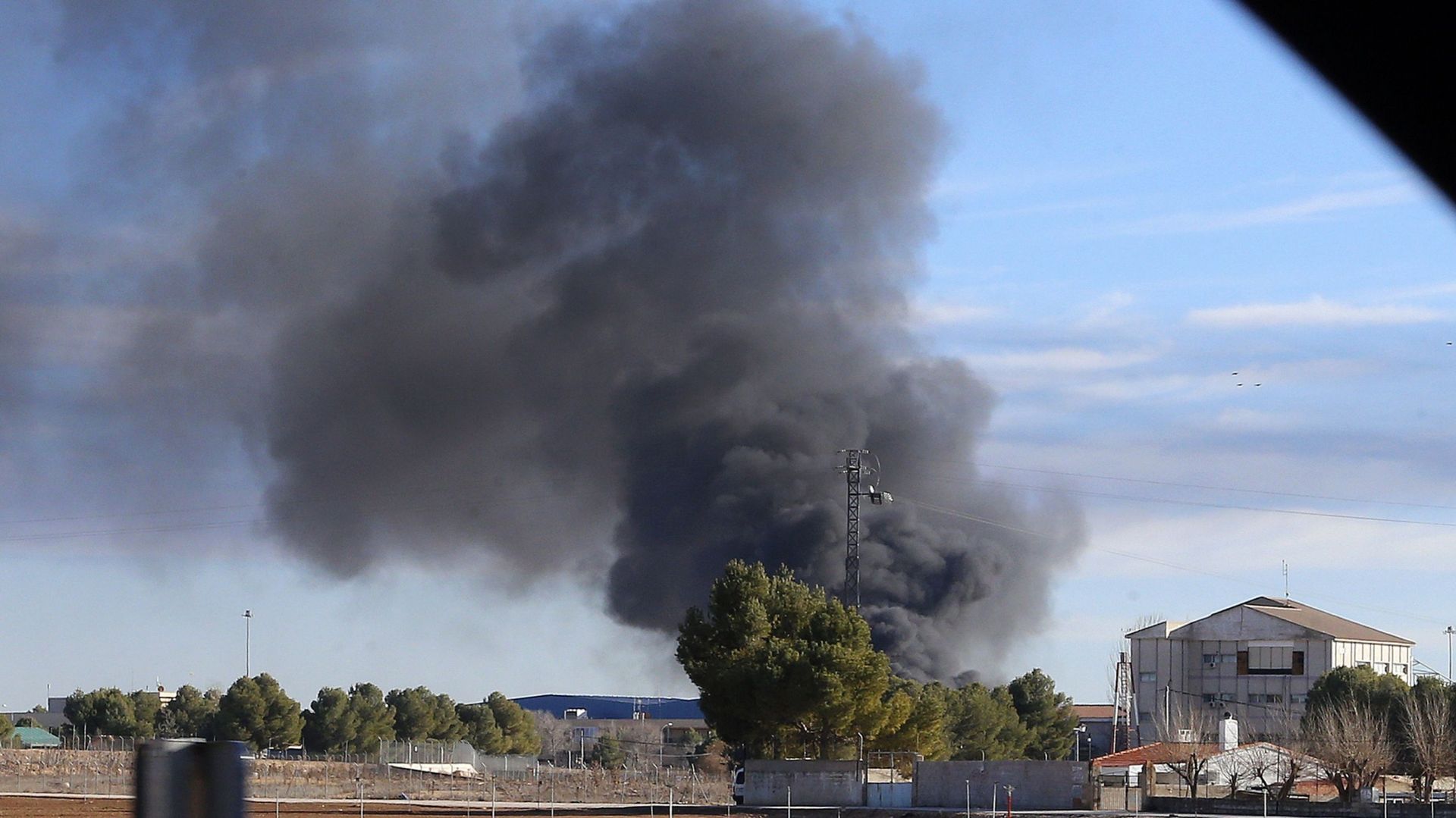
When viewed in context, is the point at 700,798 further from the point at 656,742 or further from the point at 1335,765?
the point at 656,742

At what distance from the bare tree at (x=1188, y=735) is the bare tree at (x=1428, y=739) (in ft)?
24.8

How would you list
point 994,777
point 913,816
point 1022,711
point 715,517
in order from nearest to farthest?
point 913,816, point 994,777, point 1022,711, point 715,517

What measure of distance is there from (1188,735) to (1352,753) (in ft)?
67.8

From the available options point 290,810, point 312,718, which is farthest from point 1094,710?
point 290,810

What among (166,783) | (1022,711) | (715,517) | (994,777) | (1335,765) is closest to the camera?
(166,783)

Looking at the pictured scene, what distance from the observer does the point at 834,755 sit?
6284 cm

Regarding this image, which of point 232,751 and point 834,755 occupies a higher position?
point 232,751

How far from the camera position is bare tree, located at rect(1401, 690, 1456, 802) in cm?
5819

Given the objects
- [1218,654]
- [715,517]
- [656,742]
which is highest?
[715,517]

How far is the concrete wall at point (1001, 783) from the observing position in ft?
178

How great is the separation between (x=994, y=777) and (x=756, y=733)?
1093 cm

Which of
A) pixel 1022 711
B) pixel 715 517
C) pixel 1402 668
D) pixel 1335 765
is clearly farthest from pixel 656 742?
pixel 1335 765

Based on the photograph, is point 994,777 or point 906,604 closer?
point 994,777

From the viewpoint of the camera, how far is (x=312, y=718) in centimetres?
10444
